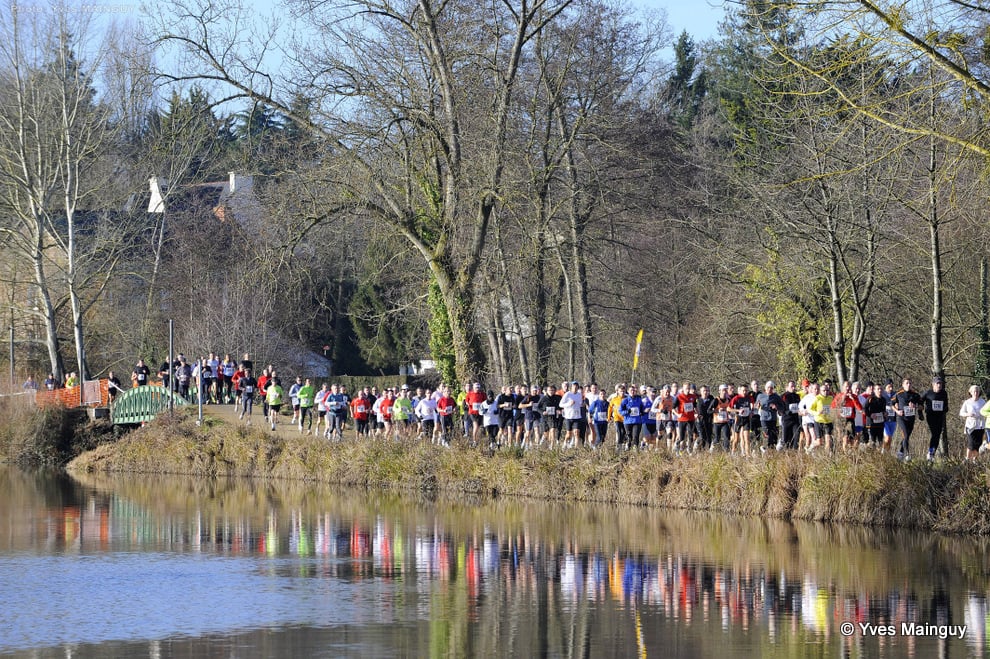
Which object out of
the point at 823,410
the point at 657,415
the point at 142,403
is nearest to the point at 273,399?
the point at 142,403

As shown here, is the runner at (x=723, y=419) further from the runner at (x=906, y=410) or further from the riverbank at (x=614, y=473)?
the runner at (x=906, y=410)

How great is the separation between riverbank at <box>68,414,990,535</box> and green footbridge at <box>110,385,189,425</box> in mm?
1232

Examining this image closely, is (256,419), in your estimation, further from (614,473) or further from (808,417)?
(808,417)

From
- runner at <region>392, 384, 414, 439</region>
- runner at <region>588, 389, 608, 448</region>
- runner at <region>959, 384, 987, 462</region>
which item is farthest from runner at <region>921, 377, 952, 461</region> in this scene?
runner at <region>392, 384, 414, 439</region>

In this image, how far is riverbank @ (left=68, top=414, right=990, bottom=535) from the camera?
23250 mm

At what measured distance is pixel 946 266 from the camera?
1465 inches

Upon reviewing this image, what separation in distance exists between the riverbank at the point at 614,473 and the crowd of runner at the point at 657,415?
0.77m

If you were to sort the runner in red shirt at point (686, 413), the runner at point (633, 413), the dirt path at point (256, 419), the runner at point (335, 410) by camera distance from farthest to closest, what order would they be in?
1. the dirt path at point (256, 419)
2. the runner at point (335, 410)
3. the runner at point (633, 413)
4. the runner in red shirt at point (686, 413)

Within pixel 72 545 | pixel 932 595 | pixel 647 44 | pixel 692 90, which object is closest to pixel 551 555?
pixel 932 595

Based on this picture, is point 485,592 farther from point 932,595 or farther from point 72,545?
point 72,545

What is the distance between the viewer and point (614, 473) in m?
29.0

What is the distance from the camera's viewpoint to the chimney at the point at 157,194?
56.1 metres

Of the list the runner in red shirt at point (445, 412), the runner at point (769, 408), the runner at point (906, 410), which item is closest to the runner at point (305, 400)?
the runner in red shirt at point (445, 412)

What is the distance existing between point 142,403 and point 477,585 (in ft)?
96.6
